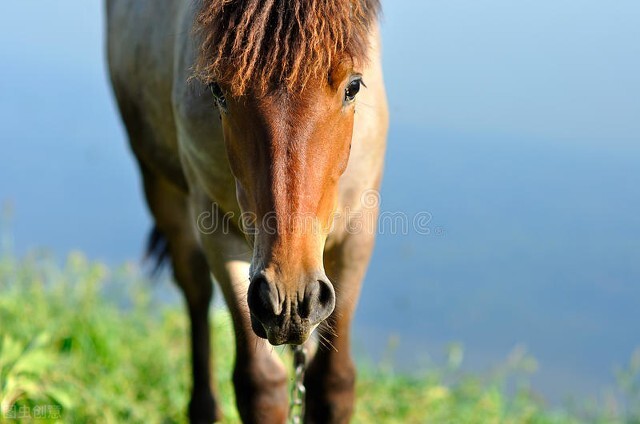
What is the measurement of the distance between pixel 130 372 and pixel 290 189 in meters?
2.57

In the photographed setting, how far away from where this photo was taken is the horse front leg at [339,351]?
3.09 metres

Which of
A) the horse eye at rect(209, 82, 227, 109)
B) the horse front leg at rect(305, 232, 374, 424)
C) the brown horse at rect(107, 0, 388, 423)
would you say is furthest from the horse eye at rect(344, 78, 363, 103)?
the horse front leg at rect(305, 232, 374, 424)

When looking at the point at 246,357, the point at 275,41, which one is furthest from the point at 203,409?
the point at 275,41

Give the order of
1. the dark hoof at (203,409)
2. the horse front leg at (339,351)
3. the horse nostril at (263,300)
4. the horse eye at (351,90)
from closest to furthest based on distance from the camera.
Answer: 1. the horse nostril at (263,300)
2. the horse eye at (351,90)
3. the horse front leg at (339,351)
4. the dark hoof at (203,409)

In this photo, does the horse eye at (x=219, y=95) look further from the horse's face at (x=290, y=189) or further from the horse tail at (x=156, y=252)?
the horse tail at (x=156, y=252)

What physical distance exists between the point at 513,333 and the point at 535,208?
1603 mm

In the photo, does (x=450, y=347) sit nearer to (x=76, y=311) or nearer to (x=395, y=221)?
(x=395, y=221)

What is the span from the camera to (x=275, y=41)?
2.21 m

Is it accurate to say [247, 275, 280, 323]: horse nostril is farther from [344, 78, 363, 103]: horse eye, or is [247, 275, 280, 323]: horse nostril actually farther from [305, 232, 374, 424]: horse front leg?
[305, 232, 374, 424]: horse front leg

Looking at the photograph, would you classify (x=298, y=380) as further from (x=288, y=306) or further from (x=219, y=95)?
(x=219, y=95)

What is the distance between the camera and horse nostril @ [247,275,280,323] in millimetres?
2109

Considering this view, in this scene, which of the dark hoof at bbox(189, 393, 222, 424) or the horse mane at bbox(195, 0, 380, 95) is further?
the dark hoof at bbox(189, 393, 222, 424)

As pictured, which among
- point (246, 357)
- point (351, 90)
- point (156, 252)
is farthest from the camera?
point (156, 252)

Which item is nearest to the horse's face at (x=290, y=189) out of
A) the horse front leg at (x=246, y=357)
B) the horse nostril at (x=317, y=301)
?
the horse nostril at (x=317, y=301)
